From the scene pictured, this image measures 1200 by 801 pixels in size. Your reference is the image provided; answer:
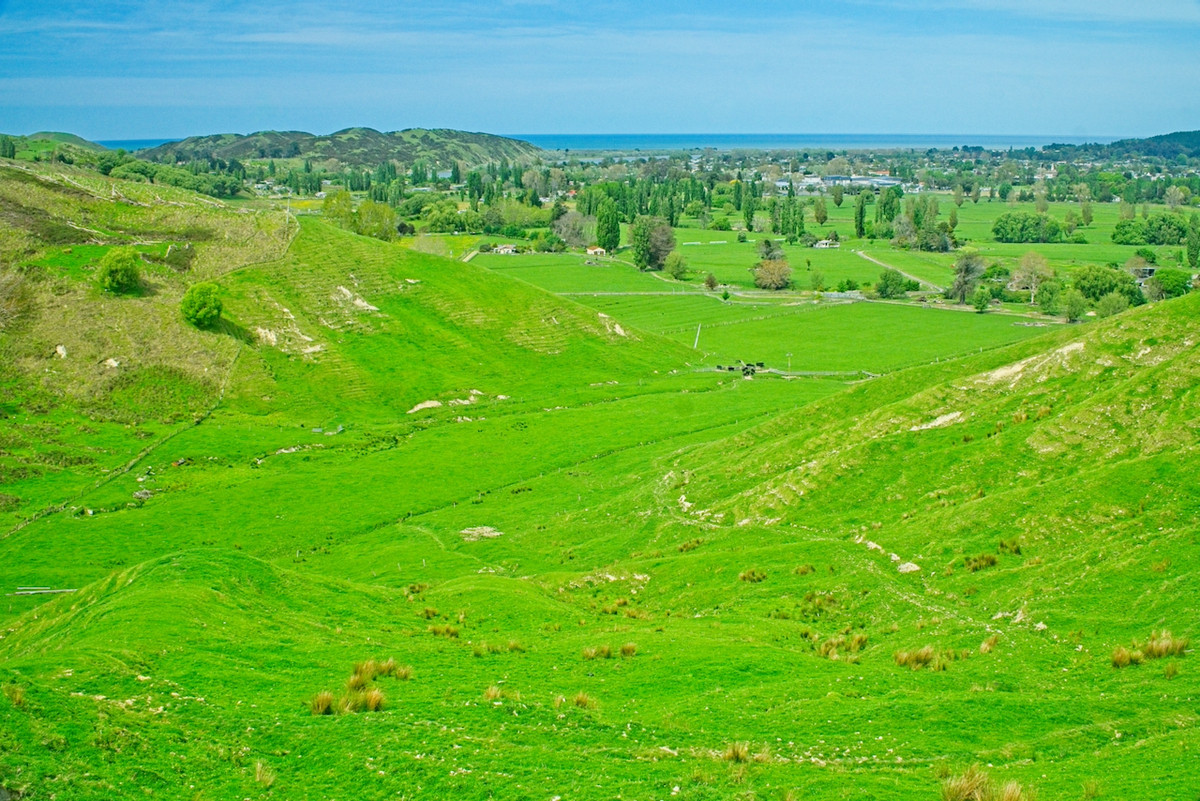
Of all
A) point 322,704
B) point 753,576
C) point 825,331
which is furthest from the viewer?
point 825,331

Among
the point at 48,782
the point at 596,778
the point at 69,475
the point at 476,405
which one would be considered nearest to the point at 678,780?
the point at 596,778

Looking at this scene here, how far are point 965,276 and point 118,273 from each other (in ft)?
481

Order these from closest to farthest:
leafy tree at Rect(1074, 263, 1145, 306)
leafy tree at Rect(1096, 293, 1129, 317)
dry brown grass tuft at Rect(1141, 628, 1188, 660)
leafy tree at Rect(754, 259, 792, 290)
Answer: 1. dry brown grass tuft at Rect(1141, 628, 1188, 660)
2. leafy tree at Rect(1096, 293, 1129, 317)
3. leafy tree at Rect(1074, 263, 1145, 306)
4. leafy tree at Rect(754, 259, 792, 290)

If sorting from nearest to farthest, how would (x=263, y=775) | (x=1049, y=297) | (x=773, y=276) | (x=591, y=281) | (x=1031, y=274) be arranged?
(x=263, y=775), (x=1049, y=297), (x=1031, y=274), (x=591, y=281), (x=773, y=276)

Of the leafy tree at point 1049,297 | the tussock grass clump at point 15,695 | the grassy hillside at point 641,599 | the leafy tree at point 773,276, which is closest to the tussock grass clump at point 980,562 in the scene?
the grassy hillside at point 641,599

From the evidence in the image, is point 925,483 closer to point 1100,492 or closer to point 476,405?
point 1100,492

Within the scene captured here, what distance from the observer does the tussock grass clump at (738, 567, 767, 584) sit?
40.1 m

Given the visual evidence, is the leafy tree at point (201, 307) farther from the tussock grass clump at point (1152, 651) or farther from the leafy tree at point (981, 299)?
the leafy tree at point (981, 299)

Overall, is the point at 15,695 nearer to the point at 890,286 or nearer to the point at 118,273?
the point at 118,273

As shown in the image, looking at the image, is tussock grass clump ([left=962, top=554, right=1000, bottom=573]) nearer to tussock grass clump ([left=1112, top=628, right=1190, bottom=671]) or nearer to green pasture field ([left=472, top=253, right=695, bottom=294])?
→ tussock grass clump ([left=1112, top=628, right=1190, bottom=671])

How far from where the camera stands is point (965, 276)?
584 feet

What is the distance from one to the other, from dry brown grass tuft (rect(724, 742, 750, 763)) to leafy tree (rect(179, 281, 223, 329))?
90.5m

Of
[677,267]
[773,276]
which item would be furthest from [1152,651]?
[677,267]

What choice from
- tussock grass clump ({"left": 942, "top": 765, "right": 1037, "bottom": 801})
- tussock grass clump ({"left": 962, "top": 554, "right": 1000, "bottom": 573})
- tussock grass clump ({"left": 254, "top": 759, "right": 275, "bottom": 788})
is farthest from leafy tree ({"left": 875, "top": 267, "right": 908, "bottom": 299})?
tussock grass clump ({"left": 254, "top": 759, "right": 275, "bottom": 788})
